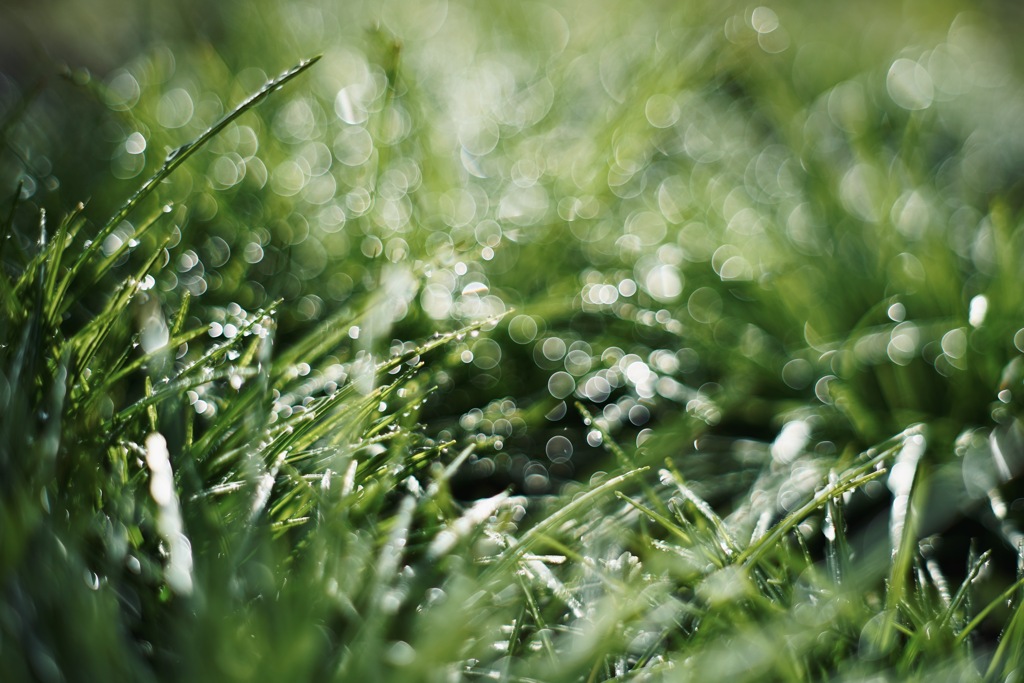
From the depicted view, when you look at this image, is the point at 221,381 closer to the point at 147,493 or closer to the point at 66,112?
the point at 147,493

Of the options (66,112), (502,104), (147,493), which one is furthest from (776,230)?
(66,112)

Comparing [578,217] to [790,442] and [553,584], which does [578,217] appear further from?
[553,584]

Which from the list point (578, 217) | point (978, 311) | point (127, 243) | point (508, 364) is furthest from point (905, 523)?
point (127, 243)

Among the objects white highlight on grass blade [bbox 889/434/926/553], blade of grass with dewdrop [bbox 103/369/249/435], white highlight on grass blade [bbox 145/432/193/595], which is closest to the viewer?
white highlight on grass blade [bbox 145/432/193/595]

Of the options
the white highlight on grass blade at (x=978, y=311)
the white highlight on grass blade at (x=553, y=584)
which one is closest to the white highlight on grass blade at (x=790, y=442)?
the white highlight on grass blade at (x=978, y=311)

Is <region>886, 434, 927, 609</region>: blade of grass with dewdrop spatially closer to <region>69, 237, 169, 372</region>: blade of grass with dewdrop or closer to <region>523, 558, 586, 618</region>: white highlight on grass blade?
<region>523, 558, 586, 618</region>: white highlight on grass blade

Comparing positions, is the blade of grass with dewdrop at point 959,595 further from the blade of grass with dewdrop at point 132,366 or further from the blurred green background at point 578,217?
the blade of grass with dewdrop at point 132,366

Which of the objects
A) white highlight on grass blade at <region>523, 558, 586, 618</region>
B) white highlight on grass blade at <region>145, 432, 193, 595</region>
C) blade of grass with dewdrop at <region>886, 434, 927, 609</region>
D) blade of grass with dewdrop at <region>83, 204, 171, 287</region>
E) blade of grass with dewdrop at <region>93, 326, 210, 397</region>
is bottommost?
blade of grass with dewdrop at <region>886, 434, 927, 609</region>

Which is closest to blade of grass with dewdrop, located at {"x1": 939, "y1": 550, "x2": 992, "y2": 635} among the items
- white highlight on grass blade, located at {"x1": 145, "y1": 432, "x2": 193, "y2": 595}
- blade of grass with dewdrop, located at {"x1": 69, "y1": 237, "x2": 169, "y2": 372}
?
white highlight on grass blade, located at {"x1": 145, "y1": 432, "x2": 193, "y2": 595}
